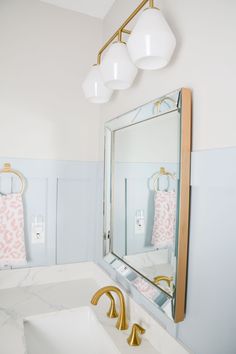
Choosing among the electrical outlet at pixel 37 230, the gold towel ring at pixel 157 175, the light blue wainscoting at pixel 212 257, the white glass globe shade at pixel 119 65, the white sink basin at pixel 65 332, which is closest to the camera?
the light blue wainscoting at pixel 212 257

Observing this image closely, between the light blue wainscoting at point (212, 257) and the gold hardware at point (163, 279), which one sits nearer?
the light blue wainscoting at point (212, 257)

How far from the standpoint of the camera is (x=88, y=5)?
5.13 ft

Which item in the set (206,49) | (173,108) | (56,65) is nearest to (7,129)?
(56,65)

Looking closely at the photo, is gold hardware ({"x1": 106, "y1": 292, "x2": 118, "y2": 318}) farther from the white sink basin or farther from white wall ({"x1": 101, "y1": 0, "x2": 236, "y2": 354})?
white wall ({"x1": 101, "y1": 0, "x2": 236, "y2": 354})

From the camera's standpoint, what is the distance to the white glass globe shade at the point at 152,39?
821 mm

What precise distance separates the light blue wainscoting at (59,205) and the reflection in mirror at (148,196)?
13.0 inches

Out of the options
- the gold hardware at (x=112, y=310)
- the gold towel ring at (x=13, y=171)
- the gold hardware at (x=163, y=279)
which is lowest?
the gold hardware at (x=112, y=310)

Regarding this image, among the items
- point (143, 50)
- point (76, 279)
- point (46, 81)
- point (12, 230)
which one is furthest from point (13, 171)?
point (143, 50)

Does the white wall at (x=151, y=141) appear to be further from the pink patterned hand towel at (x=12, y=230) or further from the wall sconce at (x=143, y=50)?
the pink patterned hand towel at (x=12, y=230)

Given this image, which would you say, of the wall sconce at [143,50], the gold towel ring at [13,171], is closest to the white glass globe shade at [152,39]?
the wall sconce at [143,50]

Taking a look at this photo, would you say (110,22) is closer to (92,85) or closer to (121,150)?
(92,85)

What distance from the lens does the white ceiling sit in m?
1.53

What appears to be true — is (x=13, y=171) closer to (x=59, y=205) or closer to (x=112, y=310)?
(x=59, y=205)

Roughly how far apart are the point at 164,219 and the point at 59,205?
2.67 feet
